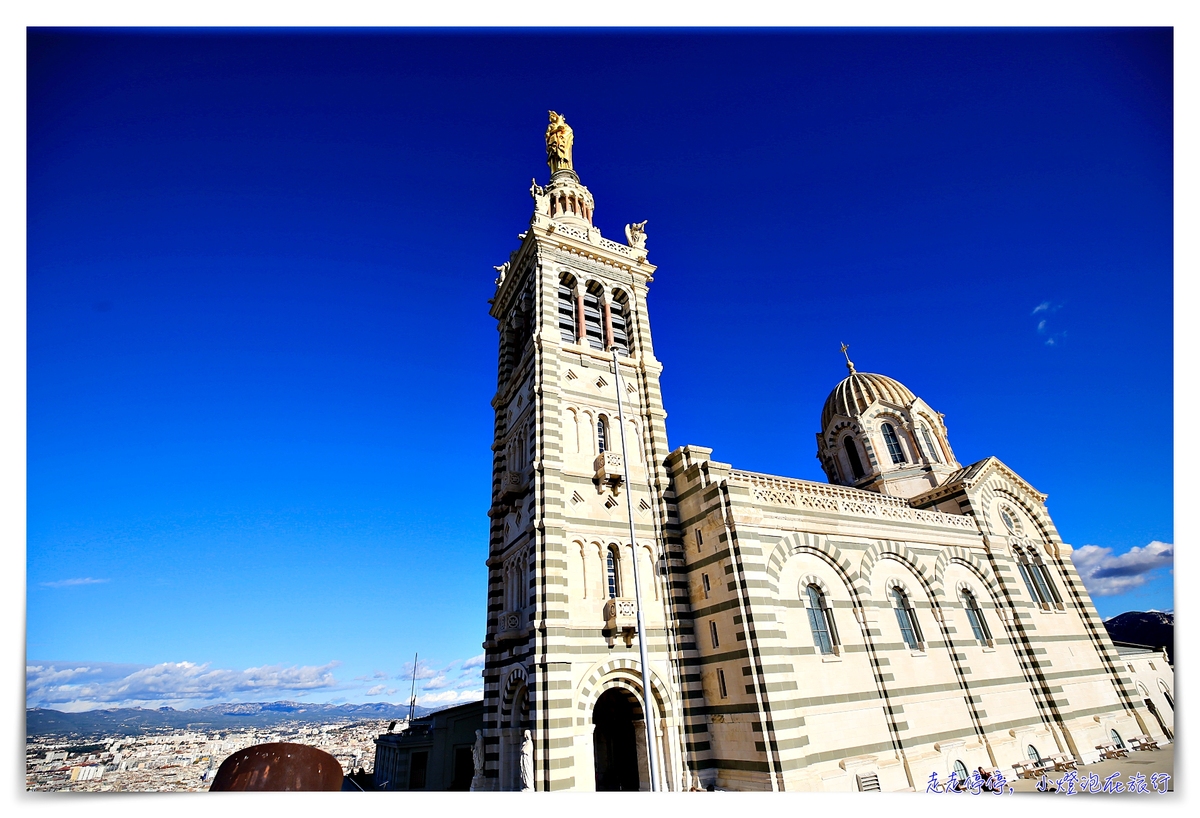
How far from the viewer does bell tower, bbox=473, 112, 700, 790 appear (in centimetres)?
1884

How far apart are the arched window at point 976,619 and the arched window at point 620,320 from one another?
2152cm

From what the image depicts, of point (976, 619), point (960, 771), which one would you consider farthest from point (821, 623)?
point (976, 619)

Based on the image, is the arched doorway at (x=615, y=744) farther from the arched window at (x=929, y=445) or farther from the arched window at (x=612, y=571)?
the arched window at (x=929, y=445)

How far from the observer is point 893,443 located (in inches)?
1444

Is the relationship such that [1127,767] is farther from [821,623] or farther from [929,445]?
[929,445]

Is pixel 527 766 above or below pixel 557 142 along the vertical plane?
below

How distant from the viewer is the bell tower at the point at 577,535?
742 inches

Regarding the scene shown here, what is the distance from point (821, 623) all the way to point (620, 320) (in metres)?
18.4

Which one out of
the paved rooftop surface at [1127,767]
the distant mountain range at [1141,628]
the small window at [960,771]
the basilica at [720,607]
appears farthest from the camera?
the distant mountain range at [1141,628]

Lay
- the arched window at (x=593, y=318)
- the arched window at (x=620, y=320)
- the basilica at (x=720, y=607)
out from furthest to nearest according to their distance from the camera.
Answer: the arched window at (x=620, y=320) → the arched window at (x=593, y=318) → the basilica at (x=720, y=607)

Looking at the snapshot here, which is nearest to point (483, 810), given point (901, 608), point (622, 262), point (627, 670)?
point (627, 670)

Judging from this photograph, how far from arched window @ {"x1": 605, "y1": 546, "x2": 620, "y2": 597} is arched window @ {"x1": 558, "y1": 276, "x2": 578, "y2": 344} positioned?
11.2 m

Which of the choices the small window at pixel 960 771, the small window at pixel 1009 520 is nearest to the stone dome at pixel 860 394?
the small window at pixel 1009 520

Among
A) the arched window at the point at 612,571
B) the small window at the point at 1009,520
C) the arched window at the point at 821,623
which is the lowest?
the arched window at the point at 821,623
